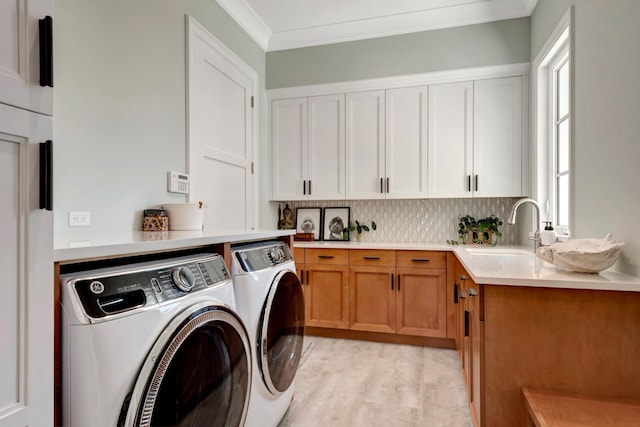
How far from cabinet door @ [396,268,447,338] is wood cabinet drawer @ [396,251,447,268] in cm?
4

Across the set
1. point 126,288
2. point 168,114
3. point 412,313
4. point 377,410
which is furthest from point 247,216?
point 126,288

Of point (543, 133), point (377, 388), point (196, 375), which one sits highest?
point (543, 133)

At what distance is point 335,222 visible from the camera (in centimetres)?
371

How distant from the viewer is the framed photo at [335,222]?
369 cm

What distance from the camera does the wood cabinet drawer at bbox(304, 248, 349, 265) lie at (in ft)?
10.4

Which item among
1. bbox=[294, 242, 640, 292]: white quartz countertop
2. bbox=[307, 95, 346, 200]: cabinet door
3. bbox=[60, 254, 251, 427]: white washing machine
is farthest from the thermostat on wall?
bbox=[294, 242, 640, 292]: white quartz countertop

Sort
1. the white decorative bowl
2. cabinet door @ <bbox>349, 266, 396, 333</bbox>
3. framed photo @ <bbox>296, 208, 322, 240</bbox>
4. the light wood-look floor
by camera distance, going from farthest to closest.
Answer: framed photo @ <bbox>296, 208, 322, 240</bbox>, cabinet door @ <bbox>349, 266, 396, 333</bbox>, the light wood-look floor, the white decorative bowl

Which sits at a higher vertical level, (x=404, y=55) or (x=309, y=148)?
(x=404, y=55)

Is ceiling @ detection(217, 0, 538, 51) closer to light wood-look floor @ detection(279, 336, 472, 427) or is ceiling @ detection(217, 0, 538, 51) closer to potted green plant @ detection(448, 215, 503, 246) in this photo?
potted green plant @ detection(448, 215, 503, 246)

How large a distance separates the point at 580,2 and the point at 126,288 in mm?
2606

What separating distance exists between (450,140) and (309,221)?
5.19 ft

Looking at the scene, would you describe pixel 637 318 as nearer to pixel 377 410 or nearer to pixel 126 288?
pixel 377 410

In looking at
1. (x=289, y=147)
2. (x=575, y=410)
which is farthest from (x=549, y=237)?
(x=289, y=147)

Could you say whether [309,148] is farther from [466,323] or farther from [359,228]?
[466,323]
